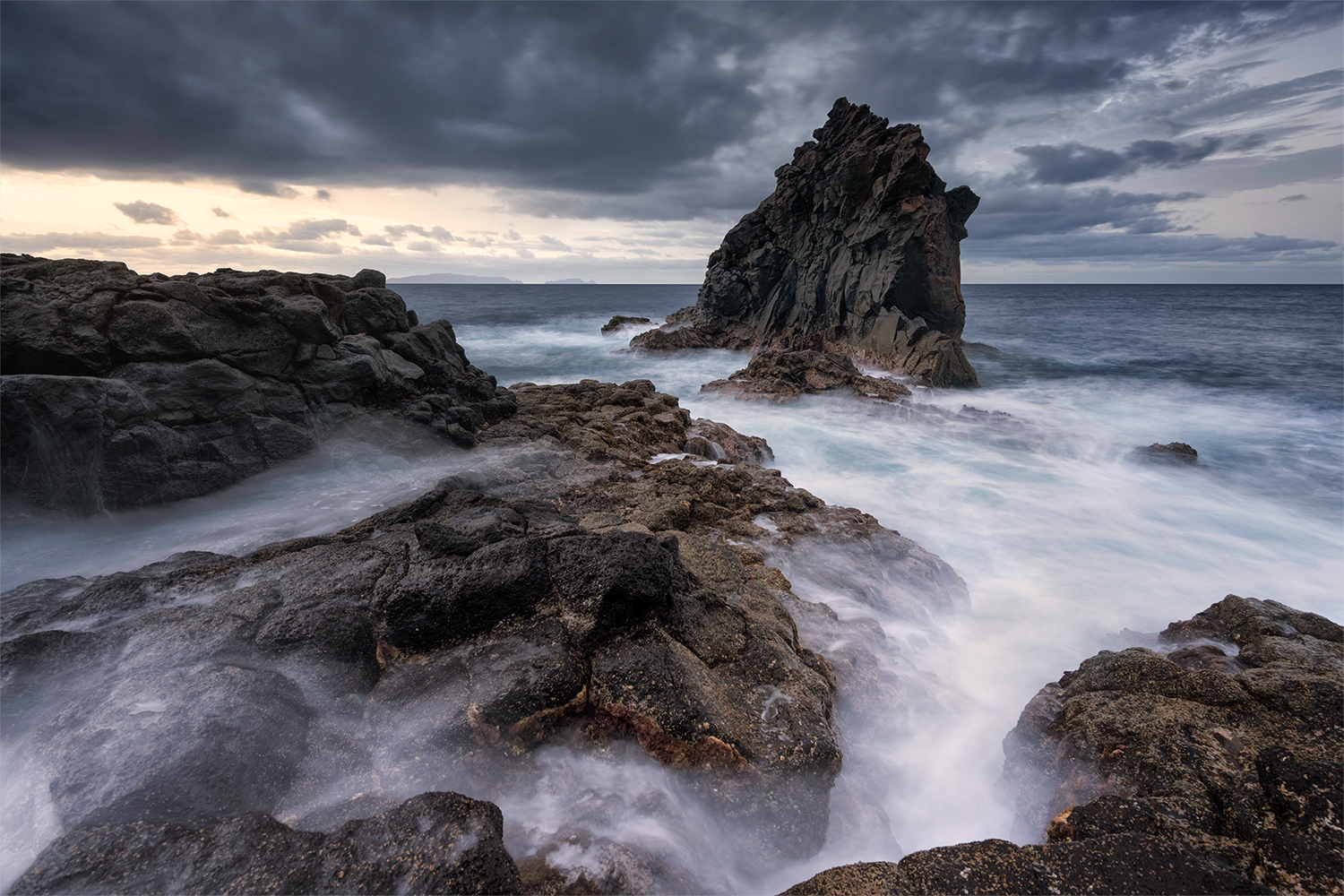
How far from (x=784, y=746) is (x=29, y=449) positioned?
9415 millimetres

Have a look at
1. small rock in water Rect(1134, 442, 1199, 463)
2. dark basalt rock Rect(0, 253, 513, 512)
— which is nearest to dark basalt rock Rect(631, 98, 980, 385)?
small rock in water Rect(1134, 442, 1199, 463)

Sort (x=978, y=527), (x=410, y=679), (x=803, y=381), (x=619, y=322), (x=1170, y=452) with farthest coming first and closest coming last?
(x=619, y=322) < (x=803, y=381) < (x=1170, y=452) < (x=978, y=527) < (x=410, y=679)

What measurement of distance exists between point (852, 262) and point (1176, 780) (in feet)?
91.9

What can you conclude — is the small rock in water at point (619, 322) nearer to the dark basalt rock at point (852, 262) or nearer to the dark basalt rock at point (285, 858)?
the dark basalt rock at point (852, 262)

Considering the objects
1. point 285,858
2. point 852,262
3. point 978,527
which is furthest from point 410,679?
point 852,262

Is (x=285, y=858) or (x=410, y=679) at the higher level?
(x=285, y=858)

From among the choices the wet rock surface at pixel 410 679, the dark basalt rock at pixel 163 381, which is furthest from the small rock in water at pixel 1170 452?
the dark basalt rock at pixel 163 381

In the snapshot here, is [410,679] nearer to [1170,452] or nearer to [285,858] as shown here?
[285,858]

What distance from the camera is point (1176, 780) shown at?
123 inches

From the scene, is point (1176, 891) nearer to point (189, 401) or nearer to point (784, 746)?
point (784, 746)

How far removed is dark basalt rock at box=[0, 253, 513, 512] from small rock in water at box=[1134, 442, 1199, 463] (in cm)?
1698

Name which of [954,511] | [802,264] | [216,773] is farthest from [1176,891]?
[802,264]

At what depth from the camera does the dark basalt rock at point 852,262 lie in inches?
978

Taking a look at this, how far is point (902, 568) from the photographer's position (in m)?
7.12
